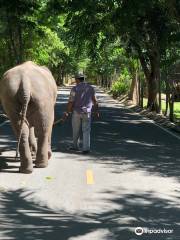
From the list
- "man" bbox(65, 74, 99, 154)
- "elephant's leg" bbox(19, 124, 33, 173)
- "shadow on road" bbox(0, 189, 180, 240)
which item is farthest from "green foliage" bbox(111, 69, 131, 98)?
"shadow on road" bbox(0, 189, 180, 240)

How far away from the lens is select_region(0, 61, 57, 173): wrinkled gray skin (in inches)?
436

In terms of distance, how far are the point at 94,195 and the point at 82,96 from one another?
16.6ft

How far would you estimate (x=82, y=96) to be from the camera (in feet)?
45.3

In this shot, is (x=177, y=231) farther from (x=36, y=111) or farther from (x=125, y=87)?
(x=125, y=87)

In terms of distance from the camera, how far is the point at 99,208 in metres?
8.19

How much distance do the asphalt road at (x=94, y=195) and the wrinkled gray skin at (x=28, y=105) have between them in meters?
0.45

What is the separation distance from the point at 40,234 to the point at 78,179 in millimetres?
3559

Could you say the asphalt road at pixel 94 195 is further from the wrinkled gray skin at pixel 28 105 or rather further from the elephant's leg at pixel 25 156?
the wrinkled gray skin at pixel 28 105

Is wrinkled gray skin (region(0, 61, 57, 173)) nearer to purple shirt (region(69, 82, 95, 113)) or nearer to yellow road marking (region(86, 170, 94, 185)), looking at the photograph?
yellow road marking (region(86, 170, 94, 185))

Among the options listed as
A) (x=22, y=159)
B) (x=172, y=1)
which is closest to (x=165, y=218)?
(x=22, y=159)

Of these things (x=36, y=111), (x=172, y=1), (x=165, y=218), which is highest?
(x=172, y=1)

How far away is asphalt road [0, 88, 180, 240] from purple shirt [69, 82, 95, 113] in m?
1.02

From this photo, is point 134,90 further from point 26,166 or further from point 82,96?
point 26,166

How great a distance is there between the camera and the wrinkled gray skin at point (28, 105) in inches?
436
